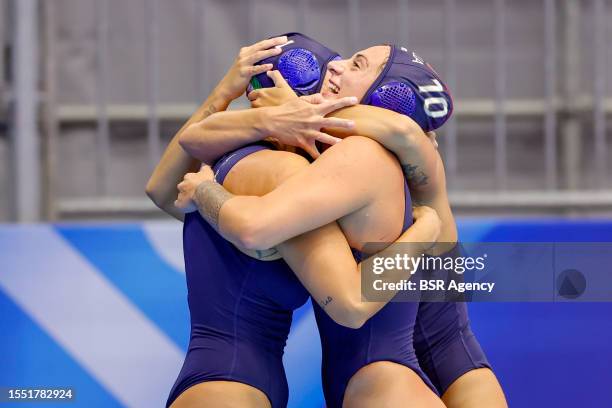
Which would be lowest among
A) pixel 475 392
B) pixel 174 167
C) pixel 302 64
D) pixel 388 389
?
pixel 475 392

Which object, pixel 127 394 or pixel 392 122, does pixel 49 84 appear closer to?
pixel 127 394

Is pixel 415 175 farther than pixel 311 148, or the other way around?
pixel 415 175

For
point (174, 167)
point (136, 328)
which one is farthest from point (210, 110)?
point (136, 328)

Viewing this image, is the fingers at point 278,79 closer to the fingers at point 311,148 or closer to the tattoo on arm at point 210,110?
the fingers at point 311,148

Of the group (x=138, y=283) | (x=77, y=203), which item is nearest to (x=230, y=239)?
(x=138, y=283)

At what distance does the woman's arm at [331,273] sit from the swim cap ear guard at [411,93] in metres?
A: 0.35

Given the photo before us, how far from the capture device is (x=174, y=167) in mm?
2592

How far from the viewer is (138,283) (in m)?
3.33

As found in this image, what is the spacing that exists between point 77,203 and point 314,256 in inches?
104

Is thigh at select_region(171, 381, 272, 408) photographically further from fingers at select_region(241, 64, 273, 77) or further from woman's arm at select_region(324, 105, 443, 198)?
fingers at select_region(241, 64, 273, 77)

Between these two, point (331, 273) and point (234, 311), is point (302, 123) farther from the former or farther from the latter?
point (234, 311)

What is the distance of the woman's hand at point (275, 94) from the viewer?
2289 millimetres

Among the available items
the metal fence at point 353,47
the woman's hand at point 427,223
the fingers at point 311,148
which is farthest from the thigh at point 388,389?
the metal fence at point 353,47

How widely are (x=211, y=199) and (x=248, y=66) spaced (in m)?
0.43
